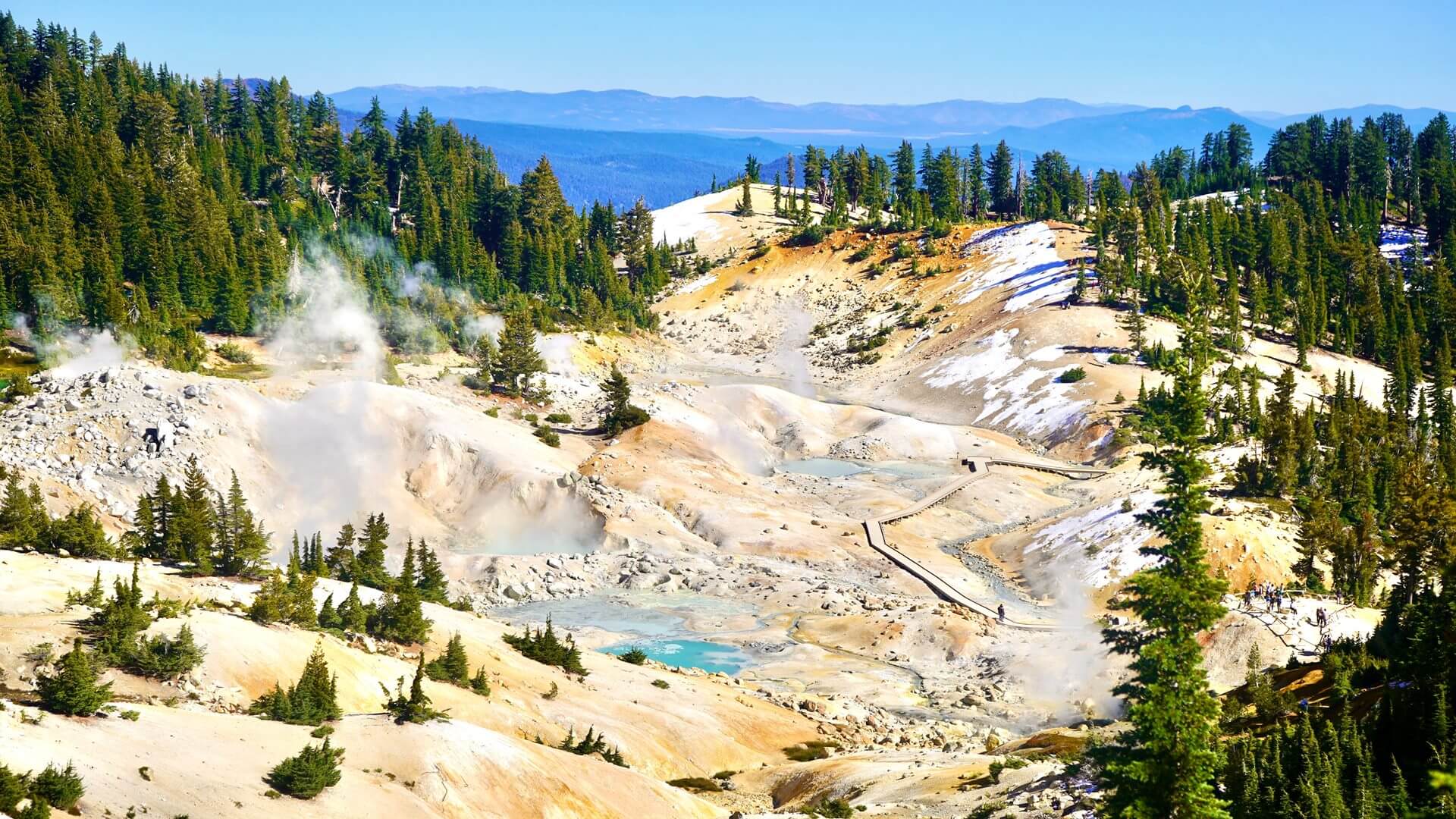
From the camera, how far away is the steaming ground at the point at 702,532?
54.4 metres

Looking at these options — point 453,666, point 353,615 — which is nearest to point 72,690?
point 453,666

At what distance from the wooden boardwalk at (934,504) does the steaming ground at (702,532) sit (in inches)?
49.9

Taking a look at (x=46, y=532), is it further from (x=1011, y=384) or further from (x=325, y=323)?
(x=1011, y=384)

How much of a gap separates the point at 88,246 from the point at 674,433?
197 ft

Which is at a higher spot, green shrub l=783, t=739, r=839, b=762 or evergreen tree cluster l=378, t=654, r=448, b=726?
evergreen tree cluster l=378, t=654, r=448, b=726

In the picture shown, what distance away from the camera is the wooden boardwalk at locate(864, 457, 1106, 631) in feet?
290

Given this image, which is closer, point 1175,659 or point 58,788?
point 1175,659

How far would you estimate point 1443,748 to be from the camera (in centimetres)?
3719

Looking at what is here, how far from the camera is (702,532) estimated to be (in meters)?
104

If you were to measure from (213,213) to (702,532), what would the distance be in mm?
75969

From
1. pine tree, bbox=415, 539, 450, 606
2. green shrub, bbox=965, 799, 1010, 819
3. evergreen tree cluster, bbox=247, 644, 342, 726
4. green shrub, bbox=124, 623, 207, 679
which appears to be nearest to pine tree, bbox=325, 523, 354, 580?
pine tree, bbox=415, 539, 450, 606

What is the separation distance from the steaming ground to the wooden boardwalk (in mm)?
1267

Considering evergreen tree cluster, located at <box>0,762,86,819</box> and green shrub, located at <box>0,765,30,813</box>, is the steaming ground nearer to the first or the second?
evergreen tree cluster, located at <box>0,762,86,819</box>

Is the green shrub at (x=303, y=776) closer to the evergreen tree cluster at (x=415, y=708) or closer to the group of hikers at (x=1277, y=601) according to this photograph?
the evergreen tree cluster at (x=415, y=708)
